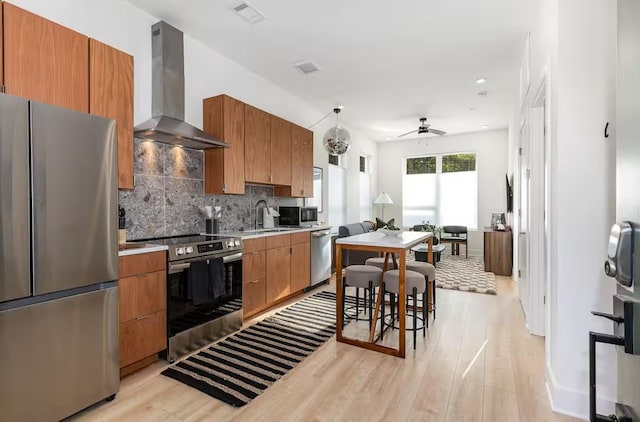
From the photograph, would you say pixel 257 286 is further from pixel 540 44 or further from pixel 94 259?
pixel 540 44

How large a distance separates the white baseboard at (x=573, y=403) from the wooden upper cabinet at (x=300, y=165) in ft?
11.6

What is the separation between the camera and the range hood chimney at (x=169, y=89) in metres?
2.87

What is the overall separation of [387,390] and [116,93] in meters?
2.92

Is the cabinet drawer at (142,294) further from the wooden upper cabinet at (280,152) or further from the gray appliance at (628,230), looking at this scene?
the gray appliance at (628,230)

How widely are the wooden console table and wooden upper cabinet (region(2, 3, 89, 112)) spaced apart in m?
5.87

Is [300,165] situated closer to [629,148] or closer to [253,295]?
[253,295]

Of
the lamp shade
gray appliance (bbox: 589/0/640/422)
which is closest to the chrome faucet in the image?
gray appliance (bbox: 589/0/640/422)

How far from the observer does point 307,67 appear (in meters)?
4.01

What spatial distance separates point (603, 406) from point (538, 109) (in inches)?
92.3

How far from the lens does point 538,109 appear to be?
2.89 meters

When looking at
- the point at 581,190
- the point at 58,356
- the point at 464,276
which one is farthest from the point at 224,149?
the point at 464,276

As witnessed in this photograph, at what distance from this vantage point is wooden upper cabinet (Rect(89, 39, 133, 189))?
2273 mm

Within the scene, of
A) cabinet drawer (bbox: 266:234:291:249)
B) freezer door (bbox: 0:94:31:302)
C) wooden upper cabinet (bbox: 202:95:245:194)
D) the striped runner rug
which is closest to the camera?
freezer door (bbox: 0:94:31:302)

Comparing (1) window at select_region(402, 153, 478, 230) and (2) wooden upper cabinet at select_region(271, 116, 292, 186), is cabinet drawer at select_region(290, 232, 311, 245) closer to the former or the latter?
(2) wooden upper cabinet at select_region(271, 116, 292, 186)
